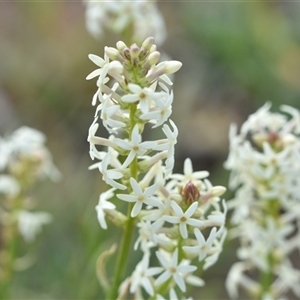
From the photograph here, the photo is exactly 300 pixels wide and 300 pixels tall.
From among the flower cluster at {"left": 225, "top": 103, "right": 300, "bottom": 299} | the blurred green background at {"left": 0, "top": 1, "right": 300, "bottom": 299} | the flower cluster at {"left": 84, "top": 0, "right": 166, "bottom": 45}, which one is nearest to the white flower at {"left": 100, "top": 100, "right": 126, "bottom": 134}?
the flower cluster at {"left": 225, "top": 103, "right": 300, "bottom": 299}

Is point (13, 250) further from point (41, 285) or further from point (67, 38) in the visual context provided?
point (67, 38)

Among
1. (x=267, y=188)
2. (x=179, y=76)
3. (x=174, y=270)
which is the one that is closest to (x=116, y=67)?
(x=174, y=270)

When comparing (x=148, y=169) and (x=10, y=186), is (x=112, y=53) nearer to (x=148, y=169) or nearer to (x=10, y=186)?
(x=148, y=169)

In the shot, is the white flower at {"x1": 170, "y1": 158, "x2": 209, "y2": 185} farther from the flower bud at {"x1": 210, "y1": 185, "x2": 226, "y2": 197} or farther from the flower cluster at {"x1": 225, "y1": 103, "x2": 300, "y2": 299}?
the flower cluster at {"x1": 225, "y1": 103, "x2": 300, "y2": 299}

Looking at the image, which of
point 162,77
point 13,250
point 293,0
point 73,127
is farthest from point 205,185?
point 293,0

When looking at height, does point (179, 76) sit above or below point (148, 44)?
above

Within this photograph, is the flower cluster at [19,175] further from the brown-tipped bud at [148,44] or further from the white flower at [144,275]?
the brown-tipped bud at [148,44]
